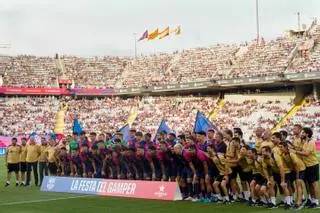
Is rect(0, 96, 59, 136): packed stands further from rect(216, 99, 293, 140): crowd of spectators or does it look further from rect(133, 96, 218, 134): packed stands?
rect(216, 99, 293, 140): crowd of spectators

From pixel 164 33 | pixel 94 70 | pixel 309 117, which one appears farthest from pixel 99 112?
pixel 309 117

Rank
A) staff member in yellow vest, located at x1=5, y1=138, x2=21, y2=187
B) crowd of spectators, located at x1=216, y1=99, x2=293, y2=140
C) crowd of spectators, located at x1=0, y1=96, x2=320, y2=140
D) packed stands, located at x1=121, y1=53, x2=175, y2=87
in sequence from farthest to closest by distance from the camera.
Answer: packed stands, located at x1=121, y1=53, x2=175, y2=87 < crowd of spectators, located at x1=0, y1=96, x2=320, y2=140 < crowd of spectators, located at x1=216, y1=99, x2=293, y2=140 < staff member in yellow vest, located at x1=5, y1=138, x2=21, y2=187

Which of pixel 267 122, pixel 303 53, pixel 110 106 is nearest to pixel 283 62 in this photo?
pixel 303 53

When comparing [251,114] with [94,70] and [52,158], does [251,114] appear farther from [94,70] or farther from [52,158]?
[52,158]

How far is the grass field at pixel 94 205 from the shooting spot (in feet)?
46.3

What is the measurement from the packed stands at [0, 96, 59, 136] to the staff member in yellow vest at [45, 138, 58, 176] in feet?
117

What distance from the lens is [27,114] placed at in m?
61.4

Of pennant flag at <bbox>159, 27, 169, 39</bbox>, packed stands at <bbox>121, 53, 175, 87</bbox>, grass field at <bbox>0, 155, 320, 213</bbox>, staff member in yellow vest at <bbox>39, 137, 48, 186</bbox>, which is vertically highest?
pennant flag at <bbox>159, 27, 169, 39</bbox>

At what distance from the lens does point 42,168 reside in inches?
850

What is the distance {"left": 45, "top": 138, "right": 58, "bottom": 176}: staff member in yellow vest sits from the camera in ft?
68.7

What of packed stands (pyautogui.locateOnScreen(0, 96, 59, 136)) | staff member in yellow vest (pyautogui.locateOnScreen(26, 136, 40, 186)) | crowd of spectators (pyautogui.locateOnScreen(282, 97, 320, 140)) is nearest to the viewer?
staff member in yellow vest (pyautogui.locateOnScreen(26, 136, 40, 186))

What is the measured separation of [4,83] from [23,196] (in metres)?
48.8

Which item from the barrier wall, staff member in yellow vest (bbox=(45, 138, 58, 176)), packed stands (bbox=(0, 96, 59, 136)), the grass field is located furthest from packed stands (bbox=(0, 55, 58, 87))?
the grass field

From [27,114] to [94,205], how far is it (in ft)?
156
